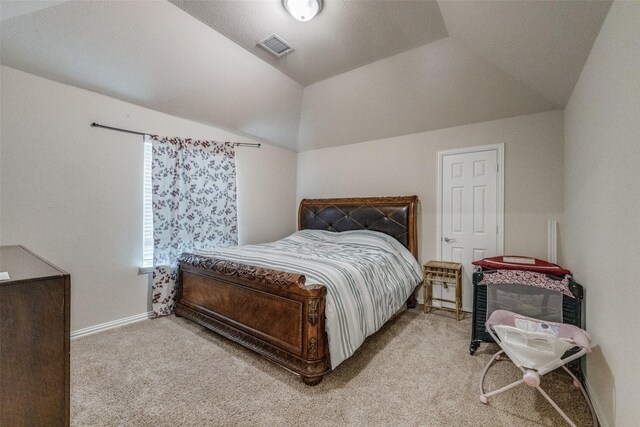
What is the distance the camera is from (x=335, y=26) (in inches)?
93.9

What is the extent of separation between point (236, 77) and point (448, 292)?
3537 mm

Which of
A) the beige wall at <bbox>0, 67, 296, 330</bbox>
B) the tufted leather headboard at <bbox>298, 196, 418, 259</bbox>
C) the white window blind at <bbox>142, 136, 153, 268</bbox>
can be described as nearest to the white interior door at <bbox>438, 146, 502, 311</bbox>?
the tufted leather headboard at <bbox>298, 196, 418, 259</bbox>

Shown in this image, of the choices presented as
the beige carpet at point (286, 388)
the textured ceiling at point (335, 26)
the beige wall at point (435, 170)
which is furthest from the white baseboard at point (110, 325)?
the textured ceiling at point (335, 26)

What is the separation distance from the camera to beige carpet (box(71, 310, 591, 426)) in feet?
5.16

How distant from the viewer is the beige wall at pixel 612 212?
1.19 metres

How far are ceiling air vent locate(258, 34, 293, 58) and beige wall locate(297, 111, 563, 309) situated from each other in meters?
1.75

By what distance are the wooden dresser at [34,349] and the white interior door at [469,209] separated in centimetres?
346

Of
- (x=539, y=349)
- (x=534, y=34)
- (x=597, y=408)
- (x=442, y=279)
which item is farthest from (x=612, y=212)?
(x=442, y=279)

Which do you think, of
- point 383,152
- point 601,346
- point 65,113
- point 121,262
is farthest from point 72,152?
point 601,346

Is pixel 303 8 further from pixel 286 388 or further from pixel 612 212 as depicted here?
pixel 286 388

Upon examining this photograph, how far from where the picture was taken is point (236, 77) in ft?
9.95

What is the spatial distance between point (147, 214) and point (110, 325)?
45.6 inches

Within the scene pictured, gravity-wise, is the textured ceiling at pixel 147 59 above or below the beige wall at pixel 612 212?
above

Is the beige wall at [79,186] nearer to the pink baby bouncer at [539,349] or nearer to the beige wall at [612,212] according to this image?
the pink baby bouncer at [539,349]
